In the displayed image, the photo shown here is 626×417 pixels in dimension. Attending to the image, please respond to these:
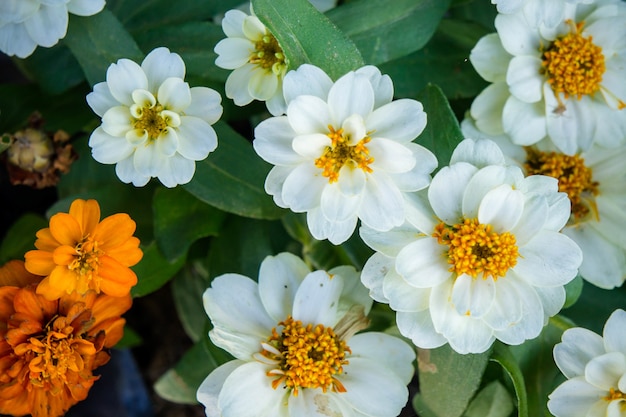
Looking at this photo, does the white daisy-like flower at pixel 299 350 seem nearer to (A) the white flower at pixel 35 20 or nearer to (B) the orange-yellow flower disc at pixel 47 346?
(B) the orange-yellow flower disc at pixel 47 346

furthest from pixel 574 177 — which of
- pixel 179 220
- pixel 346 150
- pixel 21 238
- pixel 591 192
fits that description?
pixel 21 238

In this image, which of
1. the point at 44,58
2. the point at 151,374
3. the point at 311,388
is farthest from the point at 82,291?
the point at 151,374

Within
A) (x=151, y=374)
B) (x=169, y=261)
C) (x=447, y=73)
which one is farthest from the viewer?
(x=151, y=374)

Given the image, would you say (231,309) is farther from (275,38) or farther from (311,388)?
(275,38)

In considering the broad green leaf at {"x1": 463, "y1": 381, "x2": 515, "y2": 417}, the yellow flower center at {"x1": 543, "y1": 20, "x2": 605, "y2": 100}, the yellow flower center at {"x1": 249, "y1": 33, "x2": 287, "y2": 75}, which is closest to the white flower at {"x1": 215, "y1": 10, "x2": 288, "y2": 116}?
the yellow flower center at {"x1": 249, "y1": 33, "x2": 287, "y2": 75}

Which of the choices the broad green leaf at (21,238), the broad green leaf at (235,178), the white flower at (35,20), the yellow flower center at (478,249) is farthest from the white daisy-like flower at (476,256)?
the broad green leaf at (21,238)

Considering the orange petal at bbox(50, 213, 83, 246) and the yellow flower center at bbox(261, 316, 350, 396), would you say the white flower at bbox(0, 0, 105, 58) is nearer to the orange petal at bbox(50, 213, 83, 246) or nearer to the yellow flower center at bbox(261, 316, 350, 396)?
the orange petal at bbox(50, 213, 83, 246)
